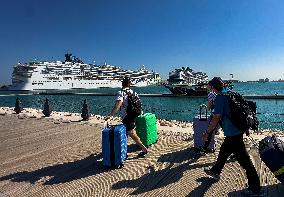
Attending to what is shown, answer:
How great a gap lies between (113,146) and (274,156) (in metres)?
3.37

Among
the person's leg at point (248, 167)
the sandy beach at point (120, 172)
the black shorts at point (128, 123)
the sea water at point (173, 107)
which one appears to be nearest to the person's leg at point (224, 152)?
the person's leg at point (248, 167)

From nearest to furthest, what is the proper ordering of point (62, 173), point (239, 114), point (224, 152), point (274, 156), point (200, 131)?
1. point (274, 156)
2. point (239, 114)
3. point (224, 152)
4. point (62, 173)
5. point (200, 131)

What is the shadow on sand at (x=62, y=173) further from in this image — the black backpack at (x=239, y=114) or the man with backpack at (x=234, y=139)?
the black backpack at (x=239, y=114)

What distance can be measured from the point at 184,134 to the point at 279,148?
555 cm

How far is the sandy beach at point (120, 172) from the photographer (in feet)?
16.5

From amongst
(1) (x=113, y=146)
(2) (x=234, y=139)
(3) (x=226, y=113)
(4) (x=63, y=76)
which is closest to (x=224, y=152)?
(2) (x=234, y=139)

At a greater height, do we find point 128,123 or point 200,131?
point 128,123

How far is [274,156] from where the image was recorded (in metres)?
4.18

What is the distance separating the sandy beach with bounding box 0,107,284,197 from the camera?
5.04 metres

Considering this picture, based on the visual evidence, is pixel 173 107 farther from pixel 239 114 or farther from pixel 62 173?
pixel 239 114

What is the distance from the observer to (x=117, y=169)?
6.27 meters

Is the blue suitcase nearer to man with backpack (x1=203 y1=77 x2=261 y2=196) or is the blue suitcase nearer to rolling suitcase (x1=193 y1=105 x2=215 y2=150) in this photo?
rolling suitcase (x1=193 y1=105 x2=215 y2=150)

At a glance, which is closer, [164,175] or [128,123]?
[164,175]

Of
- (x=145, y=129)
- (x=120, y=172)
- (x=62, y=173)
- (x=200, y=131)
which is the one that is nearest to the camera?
(x=120, y=172)
